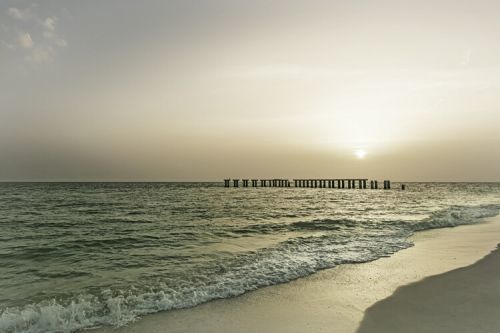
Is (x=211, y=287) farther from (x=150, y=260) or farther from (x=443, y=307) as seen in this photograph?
(x=443, y=307)

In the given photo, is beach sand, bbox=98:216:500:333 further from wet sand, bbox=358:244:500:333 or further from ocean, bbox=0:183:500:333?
ocean, bbox=0:183:500:333

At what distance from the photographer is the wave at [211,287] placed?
20.6 feet

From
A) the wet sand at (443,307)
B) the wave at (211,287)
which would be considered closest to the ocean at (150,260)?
the wave at (211,287)

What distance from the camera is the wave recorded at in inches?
247

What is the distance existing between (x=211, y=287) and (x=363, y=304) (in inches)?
126

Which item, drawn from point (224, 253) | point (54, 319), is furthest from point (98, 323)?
point (224, 253)

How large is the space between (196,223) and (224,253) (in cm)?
853

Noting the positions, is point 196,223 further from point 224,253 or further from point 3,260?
point 3,260

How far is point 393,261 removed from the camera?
34.8 feet

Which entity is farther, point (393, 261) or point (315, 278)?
point (393, 261)

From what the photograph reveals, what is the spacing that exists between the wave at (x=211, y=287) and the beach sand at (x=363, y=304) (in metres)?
0.41

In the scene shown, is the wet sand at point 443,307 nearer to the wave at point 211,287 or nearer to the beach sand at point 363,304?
the beach sand at point 363,304

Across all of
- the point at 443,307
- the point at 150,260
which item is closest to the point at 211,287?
the point at 150,260

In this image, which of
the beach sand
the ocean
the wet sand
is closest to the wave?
the ocean
